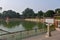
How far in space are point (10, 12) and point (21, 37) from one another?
4625 centimetres

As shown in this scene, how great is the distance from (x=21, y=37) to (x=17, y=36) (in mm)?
324

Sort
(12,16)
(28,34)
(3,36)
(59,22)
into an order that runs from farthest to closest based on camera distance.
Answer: (12,16) < (59,22) < (28,34) < (3,36)

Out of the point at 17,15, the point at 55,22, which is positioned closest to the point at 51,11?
the point at 17,15

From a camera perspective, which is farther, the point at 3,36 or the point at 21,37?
the point at 21,37

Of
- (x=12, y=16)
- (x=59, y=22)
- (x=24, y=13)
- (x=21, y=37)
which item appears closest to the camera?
(x=21, y=37)

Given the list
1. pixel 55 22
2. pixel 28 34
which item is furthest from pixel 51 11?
pixel 28 34

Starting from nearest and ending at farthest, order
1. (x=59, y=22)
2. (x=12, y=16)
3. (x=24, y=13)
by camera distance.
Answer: (x=59, y=22)
(x=12, y=16)
(x=24, y=13)

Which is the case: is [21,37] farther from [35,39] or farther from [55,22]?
[55,22]

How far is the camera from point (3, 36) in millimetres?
8594

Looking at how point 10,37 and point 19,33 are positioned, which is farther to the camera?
point 19,33

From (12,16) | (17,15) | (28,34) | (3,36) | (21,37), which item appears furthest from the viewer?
(17,15)

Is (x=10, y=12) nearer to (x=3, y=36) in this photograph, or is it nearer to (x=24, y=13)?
(x=24, y=13)

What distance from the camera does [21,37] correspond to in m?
9.27

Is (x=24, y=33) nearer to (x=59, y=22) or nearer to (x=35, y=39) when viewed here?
(x=35, y=39)
